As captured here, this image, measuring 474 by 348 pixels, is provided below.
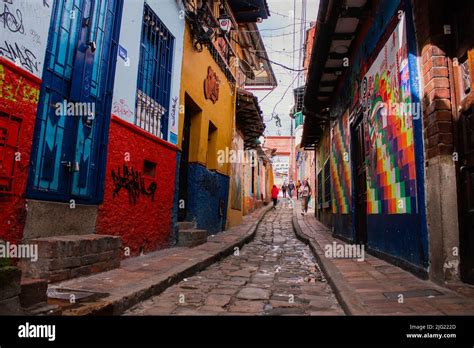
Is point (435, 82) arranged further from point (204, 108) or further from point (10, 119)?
point (204, 108)

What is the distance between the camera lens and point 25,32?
163 inches

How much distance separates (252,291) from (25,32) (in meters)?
4.14

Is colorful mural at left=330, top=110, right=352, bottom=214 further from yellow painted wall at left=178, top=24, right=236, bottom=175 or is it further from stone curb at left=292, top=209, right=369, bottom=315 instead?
yellow painted wall at left=178, top=24, right=236, bottom=175

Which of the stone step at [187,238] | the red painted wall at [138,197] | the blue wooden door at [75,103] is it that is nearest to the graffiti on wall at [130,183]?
the red painted wall at [138,197]

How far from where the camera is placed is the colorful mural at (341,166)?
8.82 meters

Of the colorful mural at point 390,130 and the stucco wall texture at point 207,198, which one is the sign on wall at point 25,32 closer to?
the colorful mural at point 390,130

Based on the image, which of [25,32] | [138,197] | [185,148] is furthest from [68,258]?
[185,148]

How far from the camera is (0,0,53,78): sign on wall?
3.86 meters

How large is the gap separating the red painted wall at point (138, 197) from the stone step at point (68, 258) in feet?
2.40

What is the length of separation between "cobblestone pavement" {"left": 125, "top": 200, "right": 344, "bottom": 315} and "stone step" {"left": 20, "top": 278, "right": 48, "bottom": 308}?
34.2 inches

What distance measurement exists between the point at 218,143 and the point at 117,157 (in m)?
6.09

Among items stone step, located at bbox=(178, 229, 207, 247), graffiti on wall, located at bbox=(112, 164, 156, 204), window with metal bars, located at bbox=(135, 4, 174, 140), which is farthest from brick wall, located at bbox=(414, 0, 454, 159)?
stone step, located at bbox=(178, 229, 207, 247)

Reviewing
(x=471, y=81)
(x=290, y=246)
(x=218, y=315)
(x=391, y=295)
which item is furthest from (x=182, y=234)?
(x=471, y=81)

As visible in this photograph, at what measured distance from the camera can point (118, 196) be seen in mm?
6012
